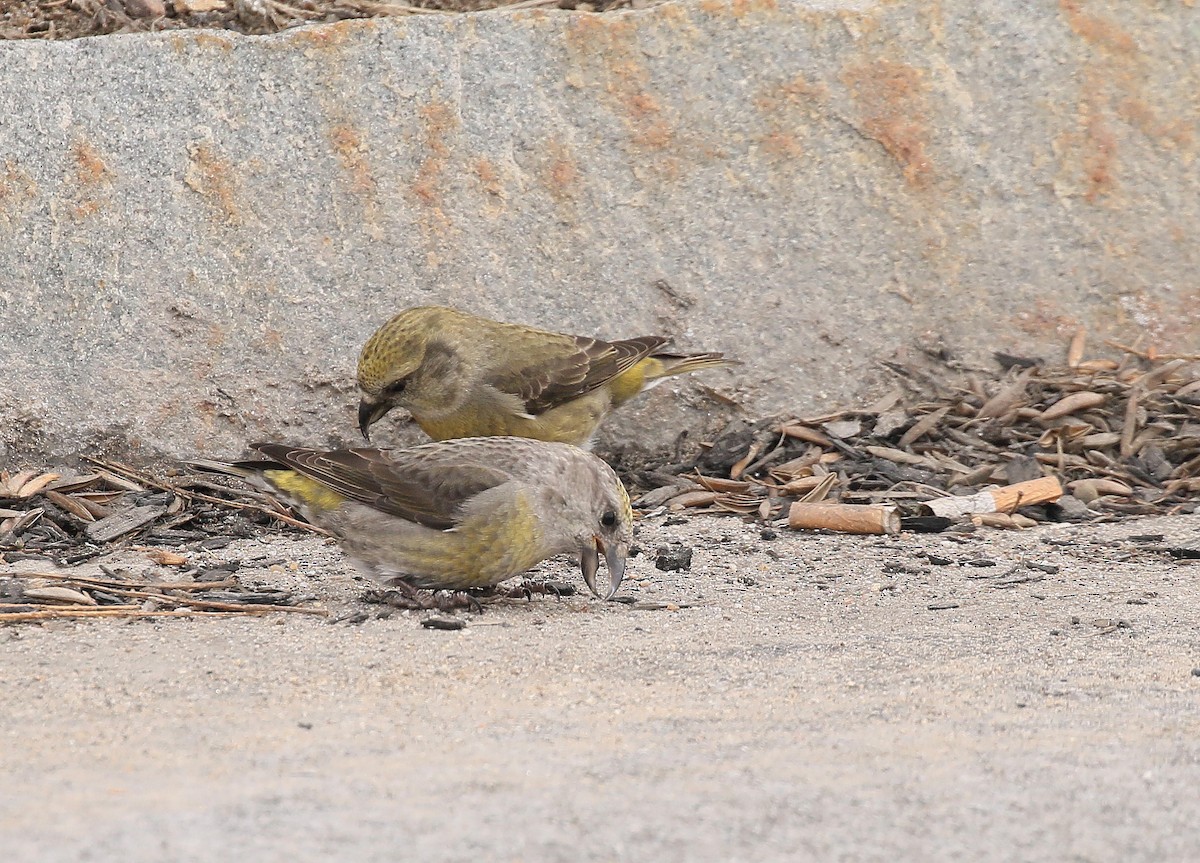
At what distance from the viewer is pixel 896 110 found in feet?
26.0

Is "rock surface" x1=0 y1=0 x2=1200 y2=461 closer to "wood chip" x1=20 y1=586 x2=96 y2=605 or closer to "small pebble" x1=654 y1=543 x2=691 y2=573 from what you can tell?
"small pebble" x1=654 y1=543 x2=691 y2=573

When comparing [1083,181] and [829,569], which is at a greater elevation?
[1083,181]

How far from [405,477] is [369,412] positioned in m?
1.35

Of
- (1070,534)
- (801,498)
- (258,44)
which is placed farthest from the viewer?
(258,44)

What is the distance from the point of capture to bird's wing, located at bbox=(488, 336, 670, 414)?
23.7 ft

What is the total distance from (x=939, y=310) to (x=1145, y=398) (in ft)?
3.66

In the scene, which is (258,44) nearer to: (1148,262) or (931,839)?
(1148,262)

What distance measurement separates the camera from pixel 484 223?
7.61 metres

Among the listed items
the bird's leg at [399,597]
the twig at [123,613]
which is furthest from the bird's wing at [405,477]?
the twig at [123,613]

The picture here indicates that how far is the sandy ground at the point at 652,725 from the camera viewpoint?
2664 mm

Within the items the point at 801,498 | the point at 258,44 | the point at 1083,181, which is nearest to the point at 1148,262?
the point at 1083,181

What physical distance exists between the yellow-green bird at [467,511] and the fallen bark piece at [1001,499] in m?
1.67

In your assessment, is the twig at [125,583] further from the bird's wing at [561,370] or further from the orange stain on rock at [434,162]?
the orange stain on rock at [434,162]

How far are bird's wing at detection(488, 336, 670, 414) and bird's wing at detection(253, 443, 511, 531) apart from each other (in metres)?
1.32
